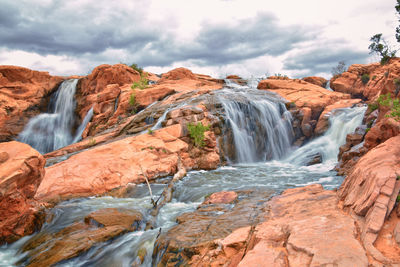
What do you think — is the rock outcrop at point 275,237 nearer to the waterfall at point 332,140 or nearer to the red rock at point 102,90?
the waterfall at point 332,140

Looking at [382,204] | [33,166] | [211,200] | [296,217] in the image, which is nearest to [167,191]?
[211,200]

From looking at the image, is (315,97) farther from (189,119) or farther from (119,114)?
(119,114)

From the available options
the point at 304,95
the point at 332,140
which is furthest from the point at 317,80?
the point at 332,140

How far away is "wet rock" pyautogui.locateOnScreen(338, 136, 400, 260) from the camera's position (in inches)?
120

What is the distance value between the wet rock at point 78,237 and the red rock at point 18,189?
15.8 inches

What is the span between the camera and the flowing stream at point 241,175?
4.72 metres

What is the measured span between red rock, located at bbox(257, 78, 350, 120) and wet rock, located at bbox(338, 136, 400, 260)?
13.1 metres

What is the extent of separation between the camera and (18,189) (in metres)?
5.01

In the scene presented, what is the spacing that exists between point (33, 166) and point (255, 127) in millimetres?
12022

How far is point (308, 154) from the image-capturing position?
13336 millimetres

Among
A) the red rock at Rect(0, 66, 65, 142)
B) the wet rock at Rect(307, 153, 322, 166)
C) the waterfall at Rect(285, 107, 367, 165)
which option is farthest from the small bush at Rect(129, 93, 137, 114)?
the wet rock at Rect(307, 153, 322, 166)

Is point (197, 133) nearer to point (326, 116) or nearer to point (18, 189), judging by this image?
point (18, 189)

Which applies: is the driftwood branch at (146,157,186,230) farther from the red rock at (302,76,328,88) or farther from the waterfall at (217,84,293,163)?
the red rock at (302,76,328,88)

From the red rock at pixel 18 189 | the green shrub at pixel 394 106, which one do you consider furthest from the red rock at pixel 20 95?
the green shrub at pixel 394 106
